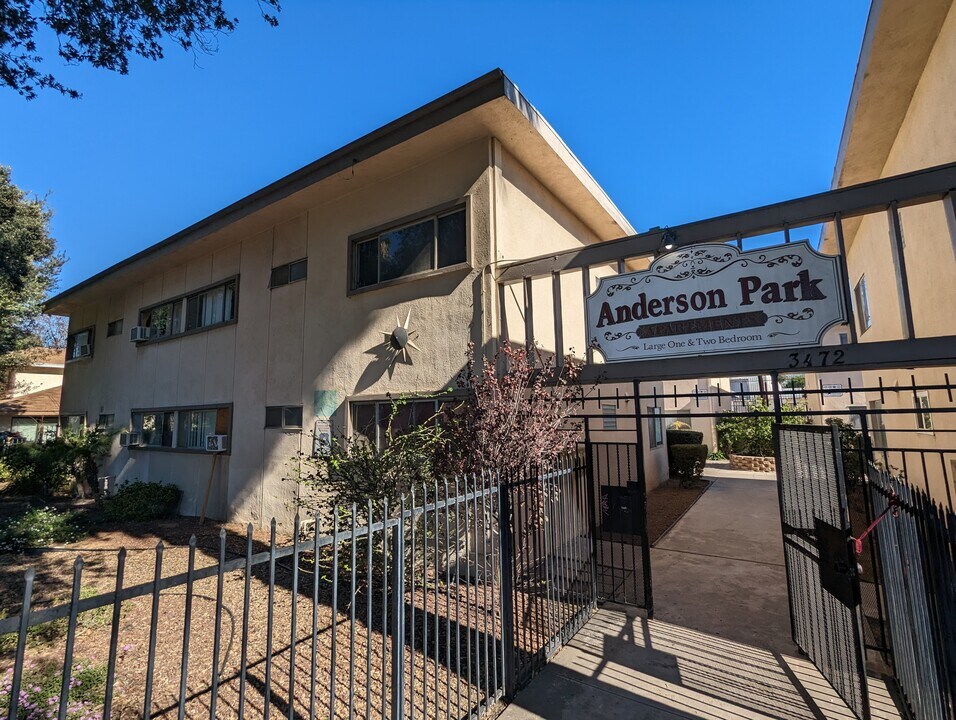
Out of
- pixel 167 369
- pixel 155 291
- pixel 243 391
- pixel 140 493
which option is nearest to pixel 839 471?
pixel 243 391

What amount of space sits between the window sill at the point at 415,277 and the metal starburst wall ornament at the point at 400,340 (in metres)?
0.56

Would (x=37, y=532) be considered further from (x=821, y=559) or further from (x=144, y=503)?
(x=821, y=559)

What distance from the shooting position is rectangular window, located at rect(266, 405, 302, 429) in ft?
28.8

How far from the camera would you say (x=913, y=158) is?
21.2ft

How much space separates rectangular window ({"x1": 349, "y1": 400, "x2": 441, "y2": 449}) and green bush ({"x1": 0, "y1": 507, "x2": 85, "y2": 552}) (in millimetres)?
6127

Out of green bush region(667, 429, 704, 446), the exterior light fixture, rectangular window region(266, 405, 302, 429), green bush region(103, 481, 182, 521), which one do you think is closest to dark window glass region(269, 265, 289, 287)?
rectangular window region(266, 405, 302, 429)

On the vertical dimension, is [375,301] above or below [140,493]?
above

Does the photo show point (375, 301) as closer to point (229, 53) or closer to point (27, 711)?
point (229, 53)

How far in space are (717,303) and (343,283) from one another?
6268 mm

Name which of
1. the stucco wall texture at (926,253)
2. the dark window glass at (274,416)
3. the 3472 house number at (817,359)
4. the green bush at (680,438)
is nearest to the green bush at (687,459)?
the green bush at (680,438)

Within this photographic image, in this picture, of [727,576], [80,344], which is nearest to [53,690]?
[727,576]

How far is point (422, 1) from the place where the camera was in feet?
25.1

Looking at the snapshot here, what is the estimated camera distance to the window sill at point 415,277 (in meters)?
6.94

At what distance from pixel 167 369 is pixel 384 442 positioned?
332 inches
